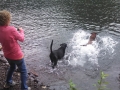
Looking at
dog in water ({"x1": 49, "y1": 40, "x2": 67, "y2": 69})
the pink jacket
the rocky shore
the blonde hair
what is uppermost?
the blonde hair

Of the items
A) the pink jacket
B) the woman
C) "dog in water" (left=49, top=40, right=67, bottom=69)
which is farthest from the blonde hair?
"dog in water" (left=49, top=40, right=67, bottom=69)

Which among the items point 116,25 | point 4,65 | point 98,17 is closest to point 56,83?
point 4,65

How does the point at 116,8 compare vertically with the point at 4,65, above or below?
above

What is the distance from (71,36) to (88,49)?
1942mm

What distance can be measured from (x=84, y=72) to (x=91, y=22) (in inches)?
270

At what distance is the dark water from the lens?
26.4 ft

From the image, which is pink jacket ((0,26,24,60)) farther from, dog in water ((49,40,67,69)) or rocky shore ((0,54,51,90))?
dog in water ((49,40,67,69))

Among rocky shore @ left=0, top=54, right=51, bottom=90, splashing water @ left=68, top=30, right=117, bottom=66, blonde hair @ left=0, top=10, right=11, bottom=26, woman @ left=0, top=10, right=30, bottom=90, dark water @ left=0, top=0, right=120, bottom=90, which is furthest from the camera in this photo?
splashing water @ left=68, top=30, right=117, bottom=66

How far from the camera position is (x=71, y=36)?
11.9 m

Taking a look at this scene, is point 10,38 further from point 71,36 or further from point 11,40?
point 71,36

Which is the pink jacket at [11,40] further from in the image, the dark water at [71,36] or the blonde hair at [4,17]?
the dark water at [71,36]

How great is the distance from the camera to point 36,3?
1958cm

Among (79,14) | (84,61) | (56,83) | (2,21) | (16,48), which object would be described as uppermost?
(79,14)

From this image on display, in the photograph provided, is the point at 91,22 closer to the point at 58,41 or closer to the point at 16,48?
the point at 58,41
